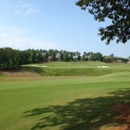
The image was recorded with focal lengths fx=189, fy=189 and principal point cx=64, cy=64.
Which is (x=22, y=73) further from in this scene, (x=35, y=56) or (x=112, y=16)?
(x=112, y=16)

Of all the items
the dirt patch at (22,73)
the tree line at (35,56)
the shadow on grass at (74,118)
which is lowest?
the dirt patch at (22,73)

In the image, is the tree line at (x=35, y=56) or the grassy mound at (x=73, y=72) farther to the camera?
the tree line at (x=35, y=56)

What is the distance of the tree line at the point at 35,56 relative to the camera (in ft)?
216

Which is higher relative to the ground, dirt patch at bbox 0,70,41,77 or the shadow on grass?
the shadow on grass

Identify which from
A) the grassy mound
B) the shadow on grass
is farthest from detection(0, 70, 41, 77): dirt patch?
the shadow on grass

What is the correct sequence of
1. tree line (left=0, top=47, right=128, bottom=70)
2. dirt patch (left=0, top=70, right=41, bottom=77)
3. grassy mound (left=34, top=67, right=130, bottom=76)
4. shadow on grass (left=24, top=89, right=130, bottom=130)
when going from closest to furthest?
shadow on grass (left=24, top=89, right=130, bottom=130)
dirt patch (left=0, top=70, right=41, bottom=77)
grassy mound (left=34, top=67, right=130, bottom=76)
tree line (left=0, top=47, right=128, bottom=70)

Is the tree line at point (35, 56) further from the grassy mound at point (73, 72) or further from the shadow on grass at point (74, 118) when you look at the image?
the shadow on grass at point (74, 118)

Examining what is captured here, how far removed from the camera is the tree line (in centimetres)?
6575

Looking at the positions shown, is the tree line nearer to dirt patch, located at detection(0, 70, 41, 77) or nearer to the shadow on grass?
dirt patch, located at detection(0, 70, 41, 77)

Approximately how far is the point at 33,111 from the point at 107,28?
5314 millimetres

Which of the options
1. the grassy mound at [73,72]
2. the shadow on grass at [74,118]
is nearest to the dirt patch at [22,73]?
the grassy mound at [73,72]

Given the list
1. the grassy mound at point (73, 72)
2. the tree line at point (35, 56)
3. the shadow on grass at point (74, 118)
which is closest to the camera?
the shadow on grass at point (74, 118)

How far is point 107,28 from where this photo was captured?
879cm

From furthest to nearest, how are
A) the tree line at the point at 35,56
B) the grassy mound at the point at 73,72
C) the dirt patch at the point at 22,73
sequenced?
the tree line at the point at 35,56
the grassy mound at the point at 73,72
the dirt patch at the point at 22,73
